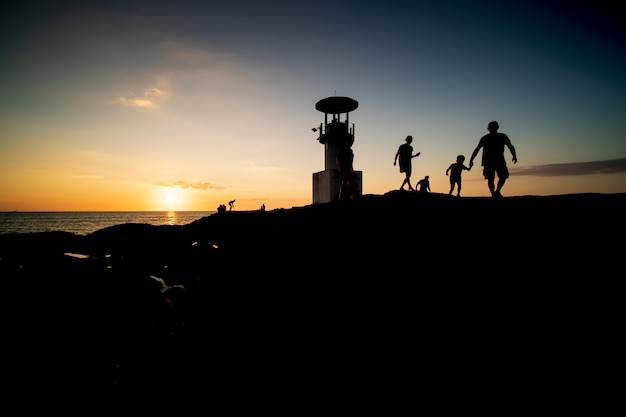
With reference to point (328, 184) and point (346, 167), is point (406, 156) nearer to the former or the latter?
point (346, 167)

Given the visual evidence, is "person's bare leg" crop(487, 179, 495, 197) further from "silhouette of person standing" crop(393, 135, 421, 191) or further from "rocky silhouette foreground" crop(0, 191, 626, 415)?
"silhouette of person standing" crop(393, 135, 421, 191)

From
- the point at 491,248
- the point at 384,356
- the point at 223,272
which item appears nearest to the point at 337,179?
the point at 223,272

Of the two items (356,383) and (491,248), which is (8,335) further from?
(491,248)

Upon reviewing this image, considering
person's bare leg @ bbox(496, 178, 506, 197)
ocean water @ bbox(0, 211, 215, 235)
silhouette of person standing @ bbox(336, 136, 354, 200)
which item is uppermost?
silhouette of person standing @ bbox(336, 136, 354, 200)

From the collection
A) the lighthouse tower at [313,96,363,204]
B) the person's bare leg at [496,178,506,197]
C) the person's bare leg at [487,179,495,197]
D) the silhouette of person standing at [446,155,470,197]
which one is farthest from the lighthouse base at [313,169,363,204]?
the person's bare leg at [496,178,506,197]

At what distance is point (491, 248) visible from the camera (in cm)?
552

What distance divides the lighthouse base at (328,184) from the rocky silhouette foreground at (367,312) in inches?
443

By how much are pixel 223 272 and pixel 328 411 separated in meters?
7.21

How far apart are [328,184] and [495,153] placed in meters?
13.3

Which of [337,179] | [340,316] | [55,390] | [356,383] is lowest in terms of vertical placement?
[55,390]

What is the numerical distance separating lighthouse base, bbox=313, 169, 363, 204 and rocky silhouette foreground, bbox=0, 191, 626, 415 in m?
11.2

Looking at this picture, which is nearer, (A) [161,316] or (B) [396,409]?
(B) [396,409]

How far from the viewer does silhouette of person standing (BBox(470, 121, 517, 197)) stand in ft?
25.7

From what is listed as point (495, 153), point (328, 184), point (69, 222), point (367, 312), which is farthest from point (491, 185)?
point (69, 222)
